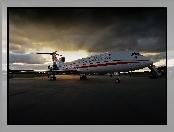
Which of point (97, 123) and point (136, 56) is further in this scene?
point (136, 56)

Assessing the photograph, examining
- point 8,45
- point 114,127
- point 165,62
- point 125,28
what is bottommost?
point 114,127

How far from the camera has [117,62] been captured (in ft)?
62.2

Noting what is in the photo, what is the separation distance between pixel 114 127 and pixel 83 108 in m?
1.65

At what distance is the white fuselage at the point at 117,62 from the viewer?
17.8 meters

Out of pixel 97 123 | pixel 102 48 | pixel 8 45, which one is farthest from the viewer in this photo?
pixel 102 48

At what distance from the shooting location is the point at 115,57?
1930cm

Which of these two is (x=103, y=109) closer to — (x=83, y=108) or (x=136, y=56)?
(x=83, y=108)

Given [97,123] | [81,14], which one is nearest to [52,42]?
[81,14]

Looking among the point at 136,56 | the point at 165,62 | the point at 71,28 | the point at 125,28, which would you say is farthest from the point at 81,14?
the point at 136,56

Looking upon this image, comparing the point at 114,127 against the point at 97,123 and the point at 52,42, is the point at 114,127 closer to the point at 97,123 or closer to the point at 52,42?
the point at 97,123

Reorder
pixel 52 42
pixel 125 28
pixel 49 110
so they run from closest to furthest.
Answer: pixel 49 110, pixel 125 28, pixel 52 42

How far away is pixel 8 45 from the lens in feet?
20.9

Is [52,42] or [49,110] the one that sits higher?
[52,42]

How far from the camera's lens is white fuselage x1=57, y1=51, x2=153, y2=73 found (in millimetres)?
17803
